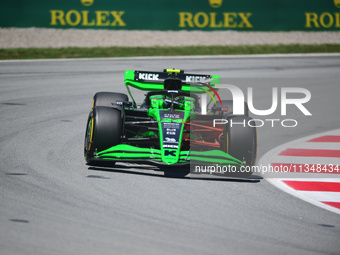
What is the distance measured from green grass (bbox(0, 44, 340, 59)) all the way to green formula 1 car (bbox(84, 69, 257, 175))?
11.3m

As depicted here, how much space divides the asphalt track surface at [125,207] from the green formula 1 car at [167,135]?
26cm

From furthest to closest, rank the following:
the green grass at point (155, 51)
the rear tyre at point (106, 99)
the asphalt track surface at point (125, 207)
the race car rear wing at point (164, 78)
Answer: the green grass at point (155, 51), the race car rear wing at point (164, 78), the rear tyre at point (106, 99), the asphalt track surface at point (125, 207)

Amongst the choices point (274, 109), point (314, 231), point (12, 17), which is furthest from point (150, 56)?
point (314, 231)

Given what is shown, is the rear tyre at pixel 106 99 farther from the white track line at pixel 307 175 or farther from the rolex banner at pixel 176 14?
the rolex banner at pixel 176 14

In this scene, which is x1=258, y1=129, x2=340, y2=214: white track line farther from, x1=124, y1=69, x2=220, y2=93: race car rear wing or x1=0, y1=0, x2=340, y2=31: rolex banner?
x1=0, y1=0, x2=340, y2=31: rolex banner

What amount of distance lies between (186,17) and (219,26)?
1.27 m

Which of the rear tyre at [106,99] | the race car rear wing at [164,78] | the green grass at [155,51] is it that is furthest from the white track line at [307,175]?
the green grass at [155,51]

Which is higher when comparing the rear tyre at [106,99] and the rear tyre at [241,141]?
the rear tyre at [106,99]

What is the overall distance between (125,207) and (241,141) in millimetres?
2121

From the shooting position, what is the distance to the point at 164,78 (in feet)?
31.2

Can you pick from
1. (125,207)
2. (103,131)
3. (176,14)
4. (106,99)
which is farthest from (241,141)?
(176,14)

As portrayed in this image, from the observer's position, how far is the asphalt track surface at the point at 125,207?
5.32 m

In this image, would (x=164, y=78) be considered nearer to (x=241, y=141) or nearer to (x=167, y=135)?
(x=167, y=135)

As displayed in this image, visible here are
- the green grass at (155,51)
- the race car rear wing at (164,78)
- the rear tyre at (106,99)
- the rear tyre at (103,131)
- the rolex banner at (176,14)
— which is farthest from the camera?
the rolex banner at (176,14)
